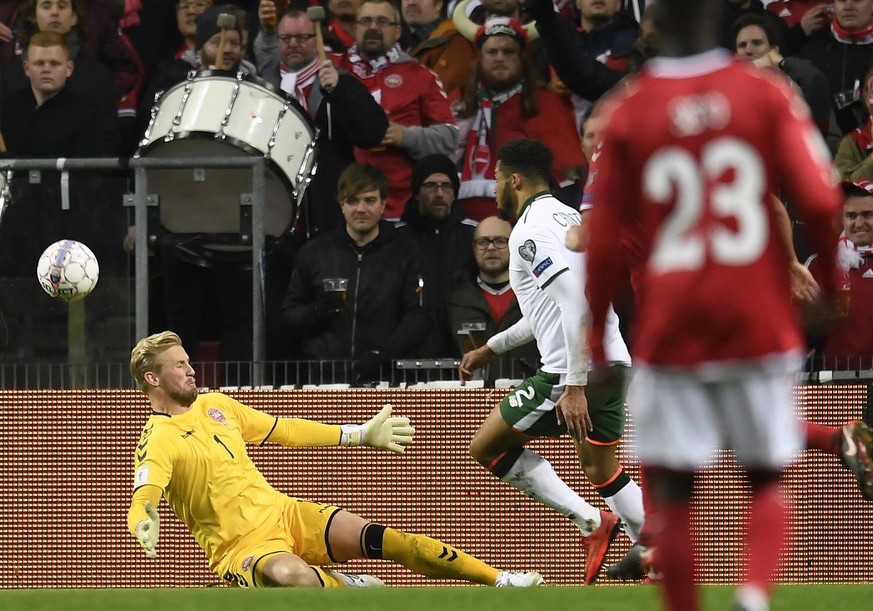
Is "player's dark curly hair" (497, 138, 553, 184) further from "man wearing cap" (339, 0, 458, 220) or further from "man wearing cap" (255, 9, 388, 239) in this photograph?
"man wearing cap" (339, 0, 458, 220)

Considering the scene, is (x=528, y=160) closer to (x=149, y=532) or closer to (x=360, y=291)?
(x=360, y=291)

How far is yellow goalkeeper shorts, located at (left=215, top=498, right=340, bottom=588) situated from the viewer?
7.98m

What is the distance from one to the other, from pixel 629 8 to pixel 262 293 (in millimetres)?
3482

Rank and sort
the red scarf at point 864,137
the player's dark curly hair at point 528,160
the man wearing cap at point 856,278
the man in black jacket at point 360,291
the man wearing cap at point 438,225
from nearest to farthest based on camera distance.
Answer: the player's dark curly hair at point 528,160
the man wearing cap at point 856,278
the man in black jacket at point 360,291
the red scarf at point 864,137
the man wearing cap at point 438,225

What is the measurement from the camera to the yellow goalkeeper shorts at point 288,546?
798 cm

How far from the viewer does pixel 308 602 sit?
21.3 feet

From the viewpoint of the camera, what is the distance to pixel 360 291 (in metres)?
9.89

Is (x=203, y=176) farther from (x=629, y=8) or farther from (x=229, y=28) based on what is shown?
(x=629, y=8)

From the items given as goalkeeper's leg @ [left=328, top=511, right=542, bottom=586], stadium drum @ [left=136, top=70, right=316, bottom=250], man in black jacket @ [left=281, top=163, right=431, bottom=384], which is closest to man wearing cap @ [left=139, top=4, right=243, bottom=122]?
Answer: stadium drum @ [left=136, top=70, right=316, bottom=250]

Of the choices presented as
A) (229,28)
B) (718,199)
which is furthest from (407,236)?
(718,199)

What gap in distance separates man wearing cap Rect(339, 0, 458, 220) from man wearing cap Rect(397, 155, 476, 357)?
1.15 feet

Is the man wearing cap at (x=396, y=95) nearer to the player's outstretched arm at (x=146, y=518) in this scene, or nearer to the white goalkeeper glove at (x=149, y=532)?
the player's outstretched arm at (x=146, y=518)

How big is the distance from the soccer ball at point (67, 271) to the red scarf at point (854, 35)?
16.1 ft

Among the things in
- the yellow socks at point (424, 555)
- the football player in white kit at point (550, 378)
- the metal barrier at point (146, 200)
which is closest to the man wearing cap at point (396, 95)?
the metal barrier at point (146, 200)
